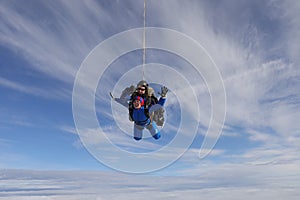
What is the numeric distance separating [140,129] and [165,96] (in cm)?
251

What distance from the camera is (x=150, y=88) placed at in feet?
42.8

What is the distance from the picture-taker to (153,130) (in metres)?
14.2

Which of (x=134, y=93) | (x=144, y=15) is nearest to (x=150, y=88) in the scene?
(x=134, y=93)

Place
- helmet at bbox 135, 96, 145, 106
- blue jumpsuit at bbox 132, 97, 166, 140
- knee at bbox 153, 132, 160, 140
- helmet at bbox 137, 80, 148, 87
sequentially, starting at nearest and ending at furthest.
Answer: helmet at bbox 135, 96, 145, 106, helmet at bbox 137, 80, 148, 87, blue jumpsuit at bbox 132, 97, 166, 140, knee at bbox 153, 132, 160, 140

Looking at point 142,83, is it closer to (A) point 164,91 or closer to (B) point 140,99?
(B) point 140,99

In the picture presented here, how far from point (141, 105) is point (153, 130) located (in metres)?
2.01

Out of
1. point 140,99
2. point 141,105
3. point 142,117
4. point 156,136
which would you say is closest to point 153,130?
point 156,136

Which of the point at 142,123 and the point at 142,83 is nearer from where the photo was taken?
the point at 142,83

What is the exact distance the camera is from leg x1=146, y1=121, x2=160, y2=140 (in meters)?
14.0

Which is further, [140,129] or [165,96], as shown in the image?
[140,129]

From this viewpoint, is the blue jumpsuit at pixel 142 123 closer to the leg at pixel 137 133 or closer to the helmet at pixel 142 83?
the leg at pixel 137 133

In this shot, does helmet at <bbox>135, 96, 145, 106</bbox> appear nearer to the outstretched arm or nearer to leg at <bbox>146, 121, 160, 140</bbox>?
the outstretched arm

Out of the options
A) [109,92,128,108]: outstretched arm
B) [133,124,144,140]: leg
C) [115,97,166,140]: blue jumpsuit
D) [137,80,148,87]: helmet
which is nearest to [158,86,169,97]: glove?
[115,97,166,140]: blue jumpsuit

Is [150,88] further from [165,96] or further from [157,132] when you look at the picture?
[157,132]
